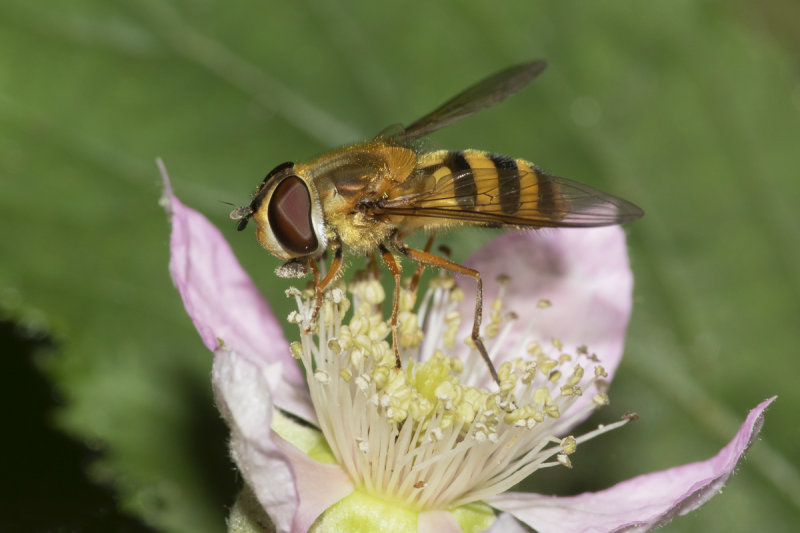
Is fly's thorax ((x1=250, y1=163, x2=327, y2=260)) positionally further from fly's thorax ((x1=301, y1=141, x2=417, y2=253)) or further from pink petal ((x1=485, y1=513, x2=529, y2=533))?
pink petal ((x1=485, y1=513, x2=529, y2=533))

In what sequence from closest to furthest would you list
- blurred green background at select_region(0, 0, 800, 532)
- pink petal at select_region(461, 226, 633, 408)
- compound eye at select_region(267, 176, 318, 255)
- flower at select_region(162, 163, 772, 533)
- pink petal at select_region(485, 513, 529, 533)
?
pink petal at select_region(485, 513, 529, 533) < compound eye at select_region(267, 176, 318, 255) < flower at select_region(162, 163, 772, 533) < pink petal at select_region(461, 226, 633, 408) < blurred green background at select_region(0, 0, 800, 532)

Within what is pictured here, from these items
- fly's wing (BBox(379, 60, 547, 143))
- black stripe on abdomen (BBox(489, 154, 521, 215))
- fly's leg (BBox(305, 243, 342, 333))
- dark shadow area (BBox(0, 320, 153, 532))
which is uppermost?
fly's wing (BBox(379, 60, 547, 143))

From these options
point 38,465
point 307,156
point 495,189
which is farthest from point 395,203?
point 38,465

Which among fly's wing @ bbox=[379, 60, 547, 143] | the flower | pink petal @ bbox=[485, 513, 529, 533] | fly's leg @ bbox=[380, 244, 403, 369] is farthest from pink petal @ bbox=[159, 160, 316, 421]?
pink petal @ bbox=[485, 513, 529, 533]

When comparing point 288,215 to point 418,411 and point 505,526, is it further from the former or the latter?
point 505,526

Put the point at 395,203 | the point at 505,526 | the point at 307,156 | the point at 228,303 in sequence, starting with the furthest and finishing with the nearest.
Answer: the point at 307,156 → the point at 228,303 → the point at 395,203 → the point at 505,526

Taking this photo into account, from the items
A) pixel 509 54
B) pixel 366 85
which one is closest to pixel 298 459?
pixel 366 85

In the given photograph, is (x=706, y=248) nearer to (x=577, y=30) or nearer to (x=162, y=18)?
(x=577, y=30)
